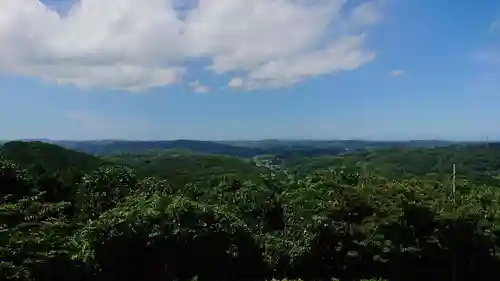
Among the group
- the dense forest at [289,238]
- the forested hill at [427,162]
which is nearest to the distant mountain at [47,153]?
the dense forest at [289,238]

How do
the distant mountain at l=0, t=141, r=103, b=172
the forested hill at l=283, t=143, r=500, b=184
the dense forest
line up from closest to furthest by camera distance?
the dense forest → the distant mountain at l=0, t=141, r=103, b=172 → the forested hill at l=283, t=143, r=500, b=184

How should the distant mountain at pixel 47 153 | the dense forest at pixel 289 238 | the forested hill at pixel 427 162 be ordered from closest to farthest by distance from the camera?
the dense forest at pixel 289 238
the distant mountain at pixel 47 153
the forested hill at pixel 427 162

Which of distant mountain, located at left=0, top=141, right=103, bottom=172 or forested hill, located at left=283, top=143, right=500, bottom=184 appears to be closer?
distant mountain, located at left=0, top=141, right=103, bottom=172

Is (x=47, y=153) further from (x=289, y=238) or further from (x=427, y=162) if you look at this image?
(x=427, y=162)

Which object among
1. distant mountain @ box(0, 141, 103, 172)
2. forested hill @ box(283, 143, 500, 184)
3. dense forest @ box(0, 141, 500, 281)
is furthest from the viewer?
forested hill @ box(283, 143, 500, 184)

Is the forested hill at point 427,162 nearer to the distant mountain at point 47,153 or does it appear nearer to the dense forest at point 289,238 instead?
the distant mountain at point 47,153

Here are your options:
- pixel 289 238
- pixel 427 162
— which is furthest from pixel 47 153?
pixel 427 162

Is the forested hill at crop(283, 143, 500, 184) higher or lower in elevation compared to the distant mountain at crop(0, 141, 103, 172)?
lower

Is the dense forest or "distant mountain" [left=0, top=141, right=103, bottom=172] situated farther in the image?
"distant mountain" [left=0, top=141, right=103, bottom=172]

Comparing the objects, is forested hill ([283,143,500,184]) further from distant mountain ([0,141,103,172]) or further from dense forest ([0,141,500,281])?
dense forest ([0,141,500,281])

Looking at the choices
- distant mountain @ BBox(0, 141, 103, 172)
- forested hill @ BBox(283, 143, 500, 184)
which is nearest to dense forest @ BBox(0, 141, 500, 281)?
distant mountain @ BBox(0, 141, 103, 172)

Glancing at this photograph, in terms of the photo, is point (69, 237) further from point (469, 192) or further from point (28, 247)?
point (469, 192)
